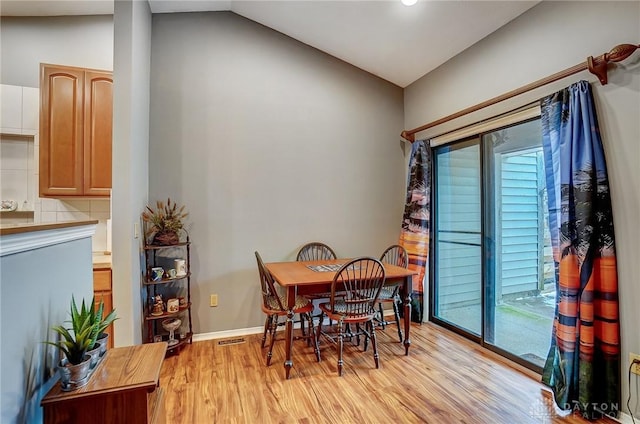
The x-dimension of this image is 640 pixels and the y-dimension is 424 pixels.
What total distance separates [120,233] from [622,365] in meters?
3.41

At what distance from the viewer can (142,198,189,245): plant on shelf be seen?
294 cm

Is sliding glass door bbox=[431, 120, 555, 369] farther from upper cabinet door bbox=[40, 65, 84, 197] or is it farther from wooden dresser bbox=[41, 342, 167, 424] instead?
upper cabinet door bbox=[40, 65, 84, 197]

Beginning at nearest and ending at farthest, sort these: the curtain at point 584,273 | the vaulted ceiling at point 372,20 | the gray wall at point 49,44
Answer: the curtain at point 584,273 < the vaulted ceiling at point 372,20 < the gray wall at point 49,44

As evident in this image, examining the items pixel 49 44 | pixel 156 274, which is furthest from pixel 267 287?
pixel 49 44

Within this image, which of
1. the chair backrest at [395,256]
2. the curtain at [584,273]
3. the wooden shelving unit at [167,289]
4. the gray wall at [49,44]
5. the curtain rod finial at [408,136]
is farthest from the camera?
the curtain rod finial at [408,136]

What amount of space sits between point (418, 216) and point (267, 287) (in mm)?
1845

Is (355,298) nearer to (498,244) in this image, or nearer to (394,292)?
(394,292)

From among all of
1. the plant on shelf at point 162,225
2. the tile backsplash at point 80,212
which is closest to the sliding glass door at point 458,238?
the plant on shelf at point 162,225

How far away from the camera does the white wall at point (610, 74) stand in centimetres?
197

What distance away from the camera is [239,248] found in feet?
11.3

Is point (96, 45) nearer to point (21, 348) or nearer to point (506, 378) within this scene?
point (21, 348)

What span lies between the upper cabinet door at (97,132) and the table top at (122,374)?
188 cm

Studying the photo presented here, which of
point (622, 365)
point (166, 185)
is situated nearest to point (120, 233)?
point (166, 185)

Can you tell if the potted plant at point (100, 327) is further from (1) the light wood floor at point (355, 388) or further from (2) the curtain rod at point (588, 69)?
(2) the curtain rod at point (588, 69)
